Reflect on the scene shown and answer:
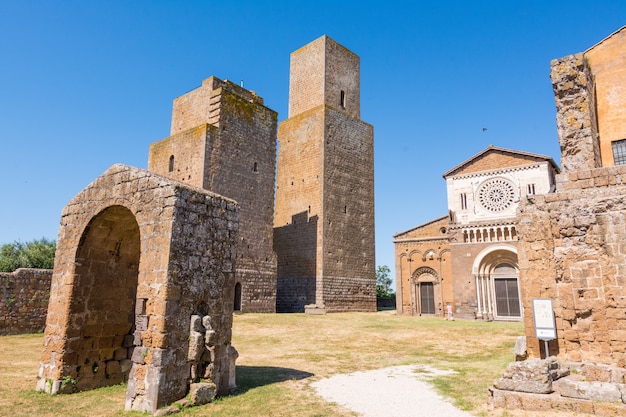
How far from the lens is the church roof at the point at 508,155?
2692 centimetres

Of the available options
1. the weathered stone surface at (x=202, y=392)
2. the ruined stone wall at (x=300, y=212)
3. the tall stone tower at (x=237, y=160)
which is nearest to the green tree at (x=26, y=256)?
the tall stone tower at (x=237, y=160)

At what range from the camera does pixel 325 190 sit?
2636 centimetres

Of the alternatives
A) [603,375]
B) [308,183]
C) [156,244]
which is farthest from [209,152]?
[603,375]

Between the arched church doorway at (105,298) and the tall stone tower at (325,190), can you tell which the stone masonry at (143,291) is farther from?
the tall stone tower at (325,190)

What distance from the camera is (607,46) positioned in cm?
1055

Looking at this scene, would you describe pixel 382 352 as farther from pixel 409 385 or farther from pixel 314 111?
pixel 314 111

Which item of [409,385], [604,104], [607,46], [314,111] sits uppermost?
[314,111]

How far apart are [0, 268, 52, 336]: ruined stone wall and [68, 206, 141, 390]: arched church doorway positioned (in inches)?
349

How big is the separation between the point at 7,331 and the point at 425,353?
529 inches

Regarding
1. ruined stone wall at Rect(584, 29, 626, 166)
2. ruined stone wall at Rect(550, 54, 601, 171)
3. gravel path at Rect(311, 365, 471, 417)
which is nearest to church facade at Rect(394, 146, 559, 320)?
ruined stone wall at Rect(584, 29, 626, 166)

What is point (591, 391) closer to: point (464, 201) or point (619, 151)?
point (619, 151)

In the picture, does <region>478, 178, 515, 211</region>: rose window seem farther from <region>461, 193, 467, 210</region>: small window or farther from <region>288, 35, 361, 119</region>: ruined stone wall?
<region>288, 35, 361, 119</region>: ruined stone wall

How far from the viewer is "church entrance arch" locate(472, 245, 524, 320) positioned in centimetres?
2619

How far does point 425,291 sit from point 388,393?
2368 centimetres
